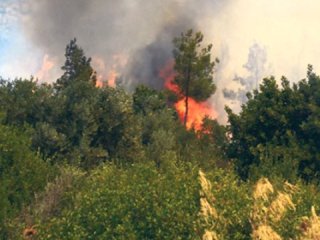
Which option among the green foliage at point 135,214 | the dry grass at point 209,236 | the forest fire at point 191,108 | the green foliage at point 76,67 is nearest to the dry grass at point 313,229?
the dry grass at point 209,236

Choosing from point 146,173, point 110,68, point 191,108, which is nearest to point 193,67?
point 191,108

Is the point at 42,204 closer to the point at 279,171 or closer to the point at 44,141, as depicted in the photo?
the point at 279,171

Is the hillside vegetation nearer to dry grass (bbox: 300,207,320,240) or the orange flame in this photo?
dry grass (bbox: 300,207,320,240)

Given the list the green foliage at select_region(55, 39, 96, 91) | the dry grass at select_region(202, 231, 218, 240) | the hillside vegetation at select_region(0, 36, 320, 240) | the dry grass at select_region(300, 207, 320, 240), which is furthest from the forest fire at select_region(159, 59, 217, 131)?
the dry grass at select_region(300, 207, 320, 240)

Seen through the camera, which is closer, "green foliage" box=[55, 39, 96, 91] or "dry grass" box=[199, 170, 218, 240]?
"dry grass" box=[199, 170, 218, 240]

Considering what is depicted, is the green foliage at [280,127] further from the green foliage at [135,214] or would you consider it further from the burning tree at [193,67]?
the burning tree at [193,67]

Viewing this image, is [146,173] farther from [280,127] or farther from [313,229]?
[280,127]

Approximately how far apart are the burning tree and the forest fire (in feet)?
6.97

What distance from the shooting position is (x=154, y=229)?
2533 centimetres

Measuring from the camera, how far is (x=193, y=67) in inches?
3944

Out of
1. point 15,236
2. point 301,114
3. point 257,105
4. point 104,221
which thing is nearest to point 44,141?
point 257,105

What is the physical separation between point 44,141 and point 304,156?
21262 mm

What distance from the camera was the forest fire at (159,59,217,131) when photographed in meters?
109

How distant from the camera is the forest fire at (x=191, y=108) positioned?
109 metres
